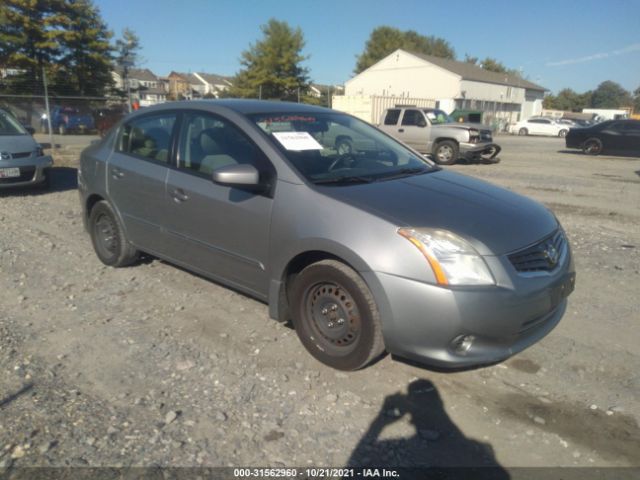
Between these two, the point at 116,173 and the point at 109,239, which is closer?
the point at 116,173

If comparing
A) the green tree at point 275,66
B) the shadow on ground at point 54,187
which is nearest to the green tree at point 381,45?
the green tree at point 275,66

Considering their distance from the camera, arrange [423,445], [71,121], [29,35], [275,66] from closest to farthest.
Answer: [423,445] → [71,121] → [29,35] → [275,66]

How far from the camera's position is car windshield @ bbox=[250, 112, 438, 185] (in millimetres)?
3414

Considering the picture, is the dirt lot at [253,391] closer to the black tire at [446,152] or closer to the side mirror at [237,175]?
the side mirror at [237,175]

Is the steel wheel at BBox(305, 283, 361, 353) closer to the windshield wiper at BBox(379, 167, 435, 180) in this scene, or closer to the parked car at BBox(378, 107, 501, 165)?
the windshield wiper at BBox(379, 167, 435, 180)

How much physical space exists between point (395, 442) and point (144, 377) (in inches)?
64.3

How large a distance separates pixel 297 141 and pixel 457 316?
175 centimetres

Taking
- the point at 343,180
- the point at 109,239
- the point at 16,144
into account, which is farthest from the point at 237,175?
the point at 16,144

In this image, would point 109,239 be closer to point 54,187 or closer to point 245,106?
point 245,106

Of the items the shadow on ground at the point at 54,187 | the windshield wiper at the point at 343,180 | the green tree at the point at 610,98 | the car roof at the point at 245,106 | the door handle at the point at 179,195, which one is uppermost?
the green tree at the point at 610,98

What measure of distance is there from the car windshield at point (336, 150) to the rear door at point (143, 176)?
104 centimetres

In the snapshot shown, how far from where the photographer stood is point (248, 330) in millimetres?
3719

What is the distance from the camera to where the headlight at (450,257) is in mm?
2662

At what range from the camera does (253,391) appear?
295 cm
